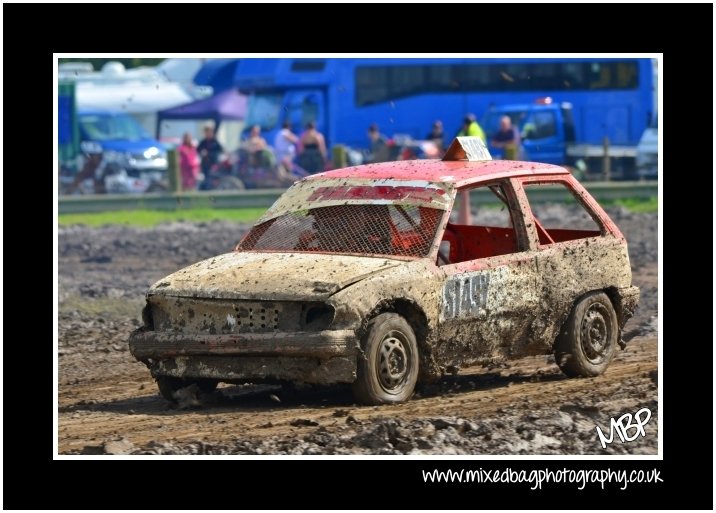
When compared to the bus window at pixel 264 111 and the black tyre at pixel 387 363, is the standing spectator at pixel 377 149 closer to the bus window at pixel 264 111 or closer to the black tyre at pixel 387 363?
the bus window at pixel 264 111

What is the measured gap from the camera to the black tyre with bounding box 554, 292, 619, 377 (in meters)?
10.8

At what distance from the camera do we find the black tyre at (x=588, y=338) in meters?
10.8

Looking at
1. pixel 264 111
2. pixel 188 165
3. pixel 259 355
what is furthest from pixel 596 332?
pixel 264 111

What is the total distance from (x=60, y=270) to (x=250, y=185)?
11655 mm

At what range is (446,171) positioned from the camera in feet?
34.7

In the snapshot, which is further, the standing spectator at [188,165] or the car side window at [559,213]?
the standing spectator at [188,165]

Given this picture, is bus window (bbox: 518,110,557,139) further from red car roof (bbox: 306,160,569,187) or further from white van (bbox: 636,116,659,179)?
red car roof (bbox: 306,160,569,187)

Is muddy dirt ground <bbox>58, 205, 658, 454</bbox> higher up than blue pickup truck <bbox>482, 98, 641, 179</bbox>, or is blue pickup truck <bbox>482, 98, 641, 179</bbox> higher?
blue pickup truck <bbox>482, 98, 641, 179</bbox>

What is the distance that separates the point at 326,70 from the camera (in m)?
37.0

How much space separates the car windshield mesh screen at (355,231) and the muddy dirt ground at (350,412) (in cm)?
98

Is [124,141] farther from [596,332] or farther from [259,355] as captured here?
[259,355]

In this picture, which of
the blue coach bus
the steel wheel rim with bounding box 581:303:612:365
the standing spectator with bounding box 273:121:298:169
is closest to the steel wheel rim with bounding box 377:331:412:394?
the steel wheel rim with bounding box 581:303:612:365

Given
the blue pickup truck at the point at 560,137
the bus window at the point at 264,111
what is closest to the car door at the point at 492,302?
the blue pickup truck at the point at 560,137

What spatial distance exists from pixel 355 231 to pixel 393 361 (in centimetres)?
106
